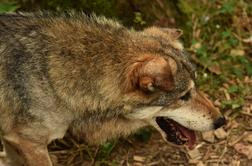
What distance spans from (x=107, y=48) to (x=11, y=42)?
83 centimetres

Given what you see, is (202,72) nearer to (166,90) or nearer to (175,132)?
(175,132)

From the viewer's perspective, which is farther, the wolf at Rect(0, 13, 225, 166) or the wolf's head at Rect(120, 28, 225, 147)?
the wolf at Rect(0, 13, 225, 166)

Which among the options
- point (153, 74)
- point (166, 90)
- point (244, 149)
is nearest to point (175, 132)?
point (166, 90)

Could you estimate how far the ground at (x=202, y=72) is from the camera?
569cm

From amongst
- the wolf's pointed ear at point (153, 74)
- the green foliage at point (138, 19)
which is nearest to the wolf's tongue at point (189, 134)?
the wolf's pointed ear at point (153, 74)

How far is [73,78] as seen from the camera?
4.49 meters

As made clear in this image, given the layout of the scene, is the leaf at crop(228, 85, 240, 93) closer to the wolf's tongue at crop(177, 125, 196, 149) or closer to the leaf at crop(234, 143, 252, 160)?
the leaf at crop(234, 143, 252, 160)

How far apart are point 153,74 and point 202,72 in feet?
8.22

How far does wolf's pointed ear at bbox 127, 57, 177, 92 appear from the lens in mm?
4109

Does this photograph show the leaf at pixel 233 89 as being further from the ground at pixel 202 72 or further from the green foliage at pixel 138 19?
the green foliage at pixel 138 19

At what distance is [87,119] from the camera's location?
15.5ft

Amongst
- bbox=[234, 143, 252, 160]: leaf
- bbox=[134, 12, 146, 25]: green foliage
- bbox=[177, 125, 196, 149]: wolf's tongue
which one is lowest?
bbox=[234, 143, 252, 160]: leaf

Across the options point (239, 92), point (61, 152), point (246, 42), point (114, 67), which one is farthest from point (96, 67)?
point (246, 42)

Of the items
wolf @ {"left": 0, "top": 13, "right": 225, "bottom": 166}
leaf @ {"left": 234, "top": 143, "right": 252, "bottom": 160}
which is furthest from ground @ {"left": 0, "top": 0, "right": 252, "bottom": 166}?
wolf @ {"left": 0, "top": 13, "right": 225, "bottom": 166}
